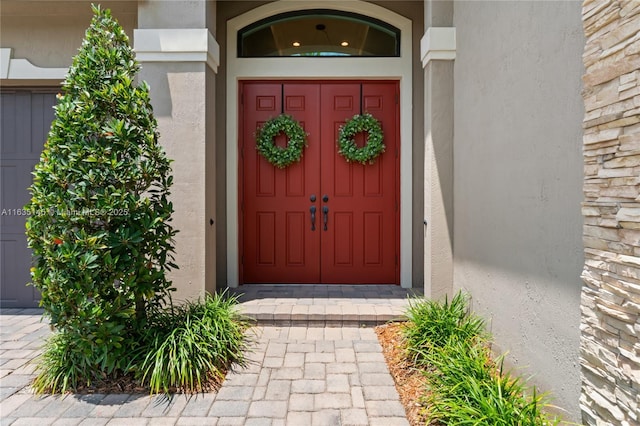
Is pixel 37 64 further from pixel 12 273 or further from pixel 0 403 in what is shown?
pixel 0 403

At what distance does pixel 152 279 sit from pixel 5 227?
104 inches

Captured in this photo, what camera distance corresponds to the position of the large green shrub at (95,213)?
2492 millimetres

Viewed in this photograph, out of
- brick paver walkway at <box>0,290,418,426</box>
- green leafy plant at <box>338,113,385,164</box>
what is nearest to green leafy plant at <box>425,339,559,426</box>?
brick paver walkway at <box>0,290,418,426</box>

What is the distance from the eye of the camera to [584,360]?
1.91 metres

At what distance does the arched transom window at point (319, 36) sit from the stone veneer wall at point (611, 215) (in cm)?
298

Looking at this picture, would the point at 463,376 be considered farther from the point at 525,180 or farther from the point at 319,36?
the point at 319,36

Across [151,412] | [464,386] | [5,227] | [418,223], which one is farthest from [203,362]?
[5,227]

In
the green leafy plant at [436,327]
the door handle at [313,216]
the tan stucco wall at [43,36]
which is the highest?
the tan stucco wall at [43,36]

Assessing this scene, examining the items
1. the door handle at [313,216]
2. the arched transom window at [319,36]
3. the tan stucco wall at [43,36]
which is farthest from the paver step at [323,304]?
the tan stucco wall at [43,36]

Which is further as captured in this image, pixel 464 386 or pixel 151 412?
pixel 151 412

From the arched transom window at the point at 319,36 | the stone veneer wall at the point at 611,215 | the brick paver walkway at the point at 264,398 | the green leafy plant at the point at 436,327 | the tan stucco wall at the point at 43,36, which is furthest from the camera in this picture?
the arched transom window at the point at 319,36

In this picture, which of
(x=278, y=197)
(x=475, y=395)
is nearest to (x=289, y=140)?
(x=278, y=197)

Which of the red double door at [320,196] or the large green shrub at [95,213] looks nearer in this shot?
the large green shrub at [95,213]

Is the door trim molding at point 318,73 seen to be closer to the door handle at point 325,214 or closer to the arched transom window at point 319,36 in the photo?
the arched transom window at point 319,36
